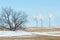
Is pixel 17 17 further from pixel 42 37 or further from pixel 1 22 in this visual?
pixel 42 37

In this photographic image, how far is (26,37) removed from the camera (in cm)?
130

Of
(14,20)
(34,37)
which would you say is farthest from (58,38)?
(14,20)

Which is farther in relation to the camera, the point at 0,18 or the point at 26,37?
the point at 0,18

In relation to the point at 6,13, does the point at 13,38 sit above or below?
below

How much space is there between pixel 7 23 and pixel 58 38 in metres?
6.32

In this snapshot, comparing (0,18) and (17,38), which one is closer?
(17,38)

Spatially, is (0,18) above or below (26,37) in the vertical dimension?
above

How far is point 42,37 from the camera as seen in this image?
1286mm

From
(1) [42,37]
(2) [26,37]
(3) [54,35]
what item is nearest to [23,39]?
(2) [26,37]

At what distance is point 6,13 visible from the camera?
736cm

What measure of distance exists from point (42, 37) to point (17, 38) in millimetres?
246

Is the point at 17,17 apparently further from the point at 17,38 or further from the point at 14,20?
the point at 17,38

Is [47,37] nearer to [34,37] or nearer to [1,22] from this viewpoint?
[34,37]

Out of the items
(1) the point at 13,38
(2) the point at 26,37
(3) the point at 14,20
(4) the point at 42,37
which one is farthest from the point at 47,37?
(3) the point at 14,20
